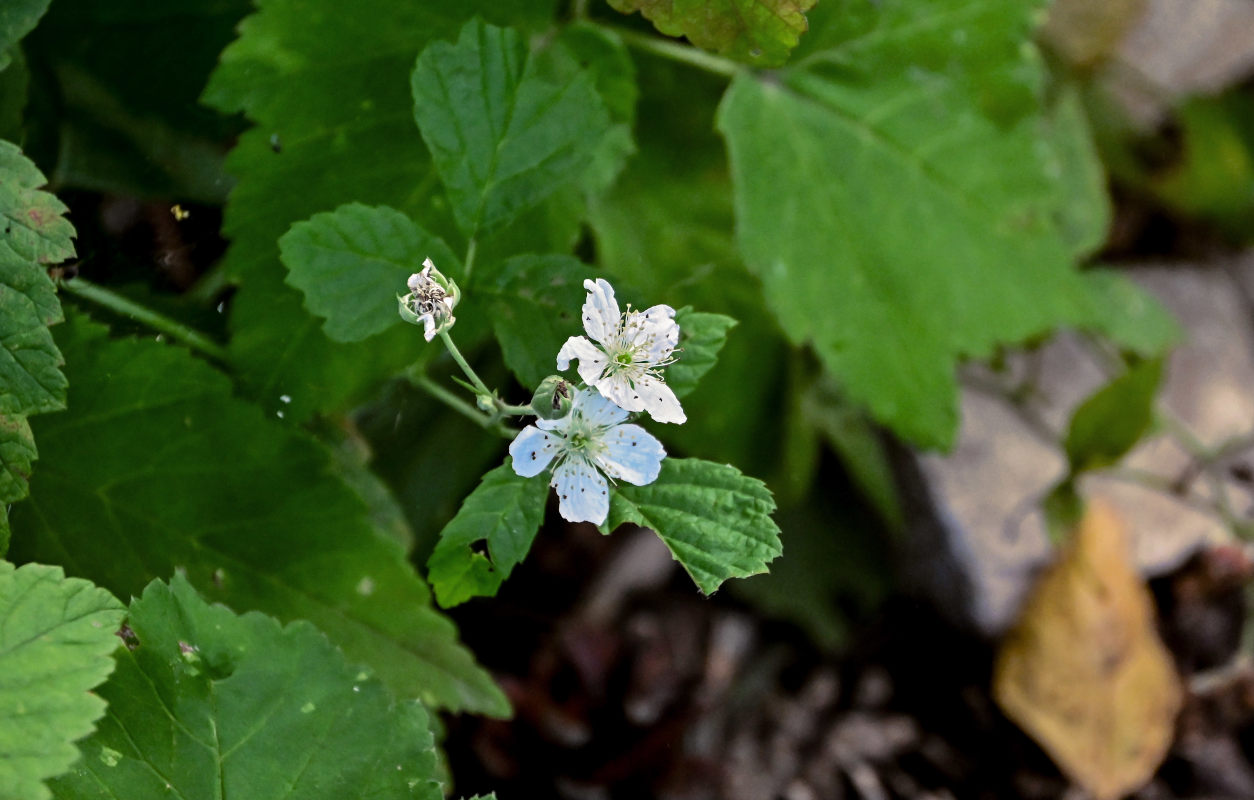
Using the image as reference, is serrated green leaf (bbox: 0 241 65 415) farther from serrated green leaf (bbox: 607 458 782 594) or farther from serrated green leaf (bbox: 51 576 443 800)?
serrated green leaf (bbox: 607 458 782 594)

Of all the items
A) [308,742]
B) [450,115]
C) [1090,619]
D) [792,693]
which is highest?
[450,115]

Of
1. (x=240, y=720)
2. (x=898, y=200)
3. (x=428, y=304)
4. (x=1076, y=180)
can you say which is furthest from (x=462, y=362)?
(x=1076, y=180)

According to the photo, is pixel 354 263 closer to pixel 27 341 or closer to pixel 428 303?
pixel 428 303

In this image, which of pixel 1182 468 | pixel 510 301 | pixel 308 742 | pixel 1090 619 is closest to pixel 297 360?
pixel 510 301

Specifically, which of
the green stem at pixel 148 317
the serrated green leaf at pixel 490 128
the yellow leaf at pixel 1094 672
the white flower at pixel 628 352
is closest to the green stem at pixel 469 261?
the serrated green leaf at pixel 490 128

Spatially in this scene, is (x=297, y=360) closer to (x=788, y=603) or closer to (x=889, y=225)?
(x=889, y=225)

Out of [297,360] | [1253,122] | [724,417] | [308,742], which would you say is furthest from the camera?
[1253,122]
